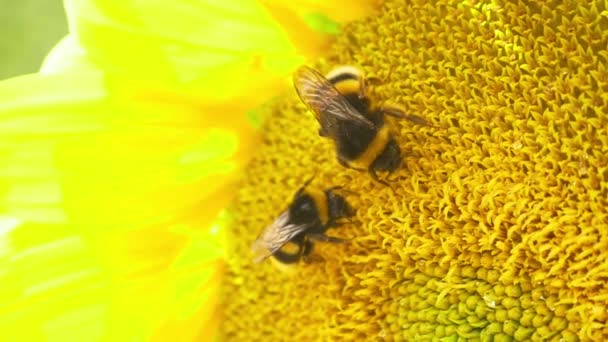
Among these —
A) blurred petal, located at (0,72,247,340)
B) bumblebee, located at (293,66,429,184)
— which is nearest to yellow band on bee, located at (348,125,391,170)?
bumblebee, located at (293,66,429,184)

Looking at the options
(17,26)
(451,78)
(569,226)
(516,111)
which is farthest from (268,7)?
(17,26)

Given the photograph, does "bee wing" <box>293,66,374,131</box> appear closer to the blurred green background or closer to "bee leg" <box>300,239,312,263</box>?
"bee leg" <box>300,239,312,263</box>

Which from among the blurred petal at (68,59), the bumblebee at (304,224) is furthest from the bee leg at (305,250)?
the blurred petal at (68,59)

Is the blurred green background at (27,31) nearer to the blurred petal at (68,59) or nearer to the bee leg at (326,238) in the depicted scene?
the blurred petal at (68,59)

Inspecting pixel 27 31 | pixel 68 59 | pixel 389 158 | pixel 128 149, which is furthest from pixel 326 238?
pixel 27 31

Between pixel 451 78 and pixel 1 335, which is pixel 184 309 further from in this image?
pixel 451 78

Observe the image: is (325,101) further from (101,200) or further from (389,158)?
(101,200)
